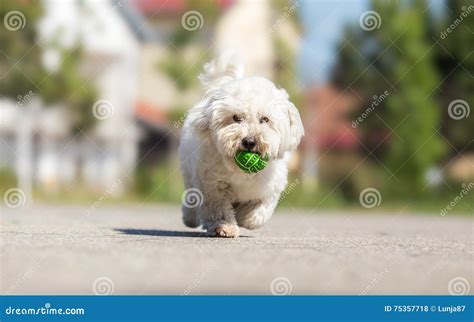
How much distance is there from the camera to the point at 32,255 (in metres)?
6.32

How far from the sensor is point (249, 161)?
6977 mm

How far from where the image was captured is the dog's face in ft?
22.7

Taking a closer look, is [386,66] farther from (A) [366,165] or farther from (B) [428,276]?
(B) [428,276]

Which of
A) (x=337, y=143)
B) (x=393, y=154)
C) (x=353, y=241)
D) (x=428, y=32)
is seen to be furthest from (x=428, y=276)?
(x=337, y=143)

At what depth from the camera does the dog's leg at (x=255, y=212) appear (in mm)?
7699

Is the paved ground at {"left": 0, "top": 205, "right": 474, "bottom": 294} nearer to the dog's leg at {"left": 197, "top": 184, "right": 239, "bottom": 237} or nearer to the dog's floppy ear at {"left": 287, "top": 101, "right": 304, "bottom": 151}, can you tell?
the dog's leg at {"left": 197, "top": 184, "right": 239, "bottom": 237}

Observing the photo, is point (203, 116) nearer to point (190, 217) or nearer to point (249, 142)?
point (249, 142)

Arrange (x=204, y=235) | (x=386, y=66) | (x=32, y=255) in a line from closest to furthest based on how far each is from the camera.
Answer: (x=32, y=255) < (x=204, y=235) < (x=386, y=66)

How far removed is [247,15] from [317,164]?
925cm

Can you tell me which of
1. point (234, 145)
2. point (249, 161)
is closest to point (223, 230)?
point (249, 161)

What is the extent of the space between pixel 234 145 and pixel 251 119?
272 mm

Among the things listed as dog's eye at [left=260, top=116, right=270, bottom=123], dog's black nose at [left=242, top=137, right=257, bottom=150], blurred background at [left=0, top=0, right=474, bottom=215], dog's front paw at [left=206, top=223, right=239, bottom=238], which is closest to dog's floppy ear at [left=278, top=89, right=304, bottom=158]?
dog's eye at [left=260, top=116, right=270, bottom=123]

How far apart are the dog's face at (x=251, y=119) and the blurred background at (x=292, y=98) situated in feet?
43.1

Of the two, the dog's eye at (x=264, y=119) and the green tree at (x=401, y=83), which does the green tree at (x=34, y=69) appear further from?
the dog's eye at (x=264, y=119)
